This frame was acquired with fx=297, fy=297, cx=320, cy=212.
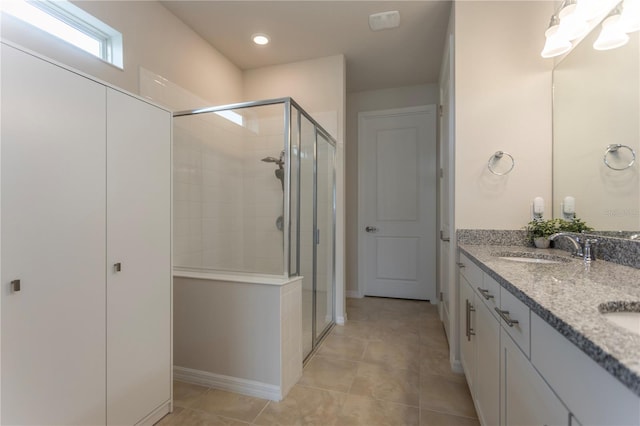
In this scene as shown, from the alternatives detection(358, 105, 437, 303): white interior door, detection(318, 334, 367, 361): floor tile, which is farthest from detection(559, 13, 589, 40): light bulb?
detection(318, 334, 367, 361): floor tile

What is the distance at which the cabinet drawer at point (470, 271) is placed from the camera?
57.3 inches

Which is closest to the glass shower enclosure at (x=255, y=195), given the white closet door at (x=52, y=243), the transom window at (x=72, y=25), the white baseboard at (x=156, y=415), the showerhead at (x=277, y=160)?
the showerhead at (x=277, y=160)

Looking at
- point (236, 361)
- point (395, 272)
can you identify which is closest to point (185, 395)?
point (236, 361)

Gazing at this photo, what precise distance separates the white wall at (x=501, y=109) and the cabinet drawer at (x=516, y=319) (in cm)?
113

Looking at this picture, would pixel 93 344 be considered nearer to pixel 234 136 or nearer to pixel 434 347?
pixel 234 136

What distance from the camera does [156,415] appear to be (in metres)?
1.55

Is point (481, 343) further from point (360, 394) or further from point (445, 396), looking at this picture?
point (360, 394)

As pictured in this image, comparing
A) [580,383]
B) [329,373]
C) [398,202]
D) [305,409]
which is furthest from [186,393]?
[398,202]

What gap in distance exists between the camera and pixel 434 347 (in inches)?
97.1

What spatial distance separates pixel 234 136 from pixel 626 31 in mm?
2467

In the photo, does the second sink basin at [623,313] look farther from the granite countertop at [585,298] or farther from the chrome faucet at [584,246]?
the chrome faucet at [584,246]

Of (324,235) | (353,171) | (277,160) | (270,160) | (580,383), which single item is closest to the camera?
(580,383)

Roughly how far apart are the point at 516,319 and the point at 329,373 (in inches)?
58.4

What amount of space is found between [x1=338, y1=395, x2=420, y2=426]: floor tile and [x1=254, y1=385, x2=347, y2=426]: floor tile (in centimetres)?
5
